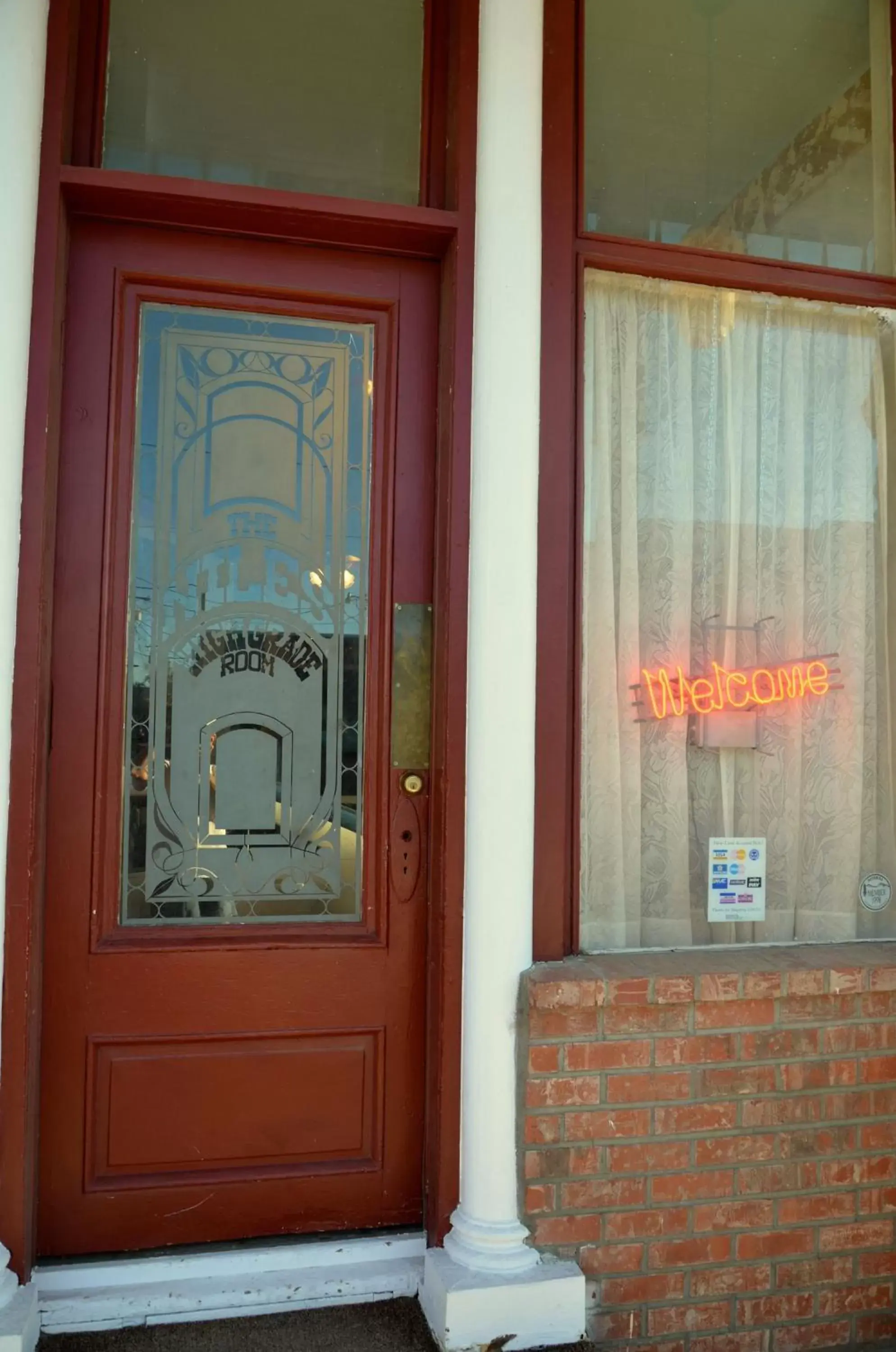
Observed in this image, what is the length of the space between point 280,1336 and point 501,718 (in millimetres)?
1489

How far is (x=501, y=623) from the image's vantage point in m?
2.41

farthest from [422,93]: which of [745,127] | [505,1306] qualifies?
[505,1306]

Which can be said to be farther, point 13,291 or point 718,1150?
point 718,1150

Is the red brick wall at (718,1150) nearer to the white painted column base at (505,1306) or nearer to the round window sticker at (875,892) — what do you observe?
the white painted column base at (505,1306)

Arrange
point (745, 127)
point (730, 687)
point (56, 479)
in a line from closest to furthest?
point (56, 479) → point (730, 687) → point (745, 127)

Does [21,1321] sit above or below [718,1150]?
below

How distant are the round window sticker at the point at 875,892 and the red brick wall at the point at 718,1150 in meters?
0.28

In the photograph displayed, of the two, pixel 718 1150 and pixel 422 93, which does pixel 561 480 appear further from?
pixel 718 1150

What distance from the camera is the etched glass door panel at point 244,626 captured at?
2443 millimetres

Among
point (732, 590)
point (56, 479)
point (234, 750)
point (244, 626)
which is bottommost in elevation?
point (234, 750)

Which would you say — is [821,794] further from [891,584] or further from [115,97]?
[115,97]

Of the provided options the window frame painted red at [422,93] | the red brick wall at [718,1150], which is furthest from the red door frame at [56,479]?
the red brick wall at [718,1150]

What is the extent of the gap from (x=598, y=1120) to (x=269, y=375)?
80.6 inches

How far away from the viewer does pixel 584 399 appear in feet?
8.77
